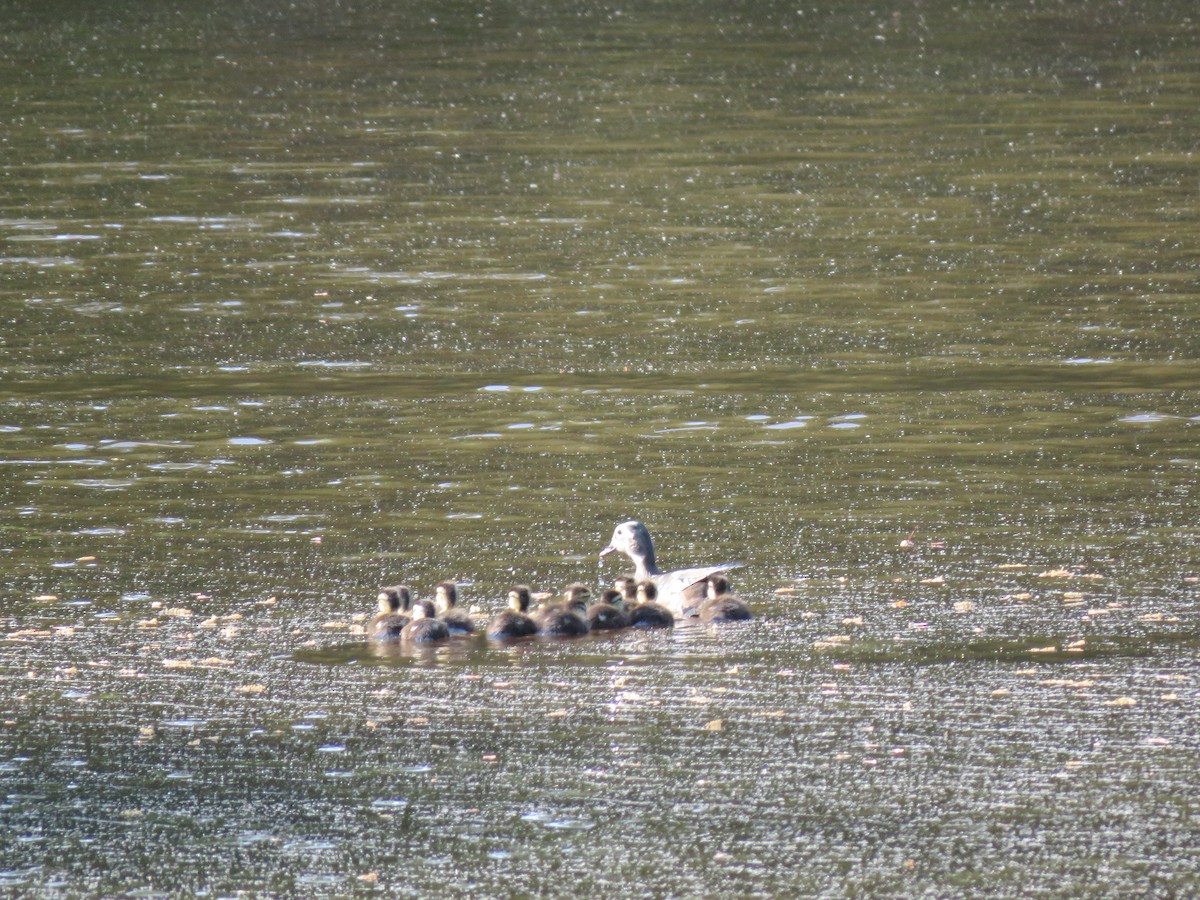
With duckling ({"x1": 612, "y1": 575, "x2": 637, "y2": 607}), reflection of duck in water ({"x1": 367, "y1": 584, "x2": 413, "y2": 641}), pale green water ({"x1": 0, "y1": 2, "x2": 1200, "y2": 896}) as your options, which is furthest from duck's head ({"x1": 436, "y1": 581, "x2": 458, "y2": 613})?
duckling ({"x1": 612, "y1": 575, "x2": 637, "y2": 607})

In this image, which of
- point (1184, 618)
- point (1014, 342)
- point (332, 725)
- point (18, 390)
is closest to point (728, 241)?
point (1014, 342)

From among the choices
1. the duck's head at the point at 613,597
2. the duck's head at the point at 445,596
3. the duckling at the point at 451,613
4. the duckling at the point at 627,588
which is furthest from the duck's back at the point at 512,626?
the duckling at the point at 627,588

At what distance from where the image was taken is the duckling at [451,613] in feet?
24.1

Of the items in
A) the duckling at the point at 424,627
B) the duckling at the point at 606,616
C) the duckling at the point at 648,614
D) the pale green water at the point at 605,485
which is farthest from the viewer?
the duckling at the point at 648,614

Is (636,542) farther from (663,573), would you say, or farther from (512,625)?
(512,625)

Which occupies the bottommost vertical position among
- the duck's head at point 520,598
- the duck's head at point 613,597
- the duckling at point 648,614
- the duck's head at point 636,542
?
the duckling at point 648,614

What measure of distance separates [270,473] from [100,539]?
1.25 m

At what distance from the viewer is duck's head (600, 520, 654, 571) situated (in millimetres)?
8039

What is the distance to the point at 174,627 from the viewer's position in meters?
7.43

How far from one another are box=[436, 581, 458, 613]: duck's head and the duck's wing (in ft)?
2.54

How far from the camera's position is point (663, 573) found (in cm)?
798

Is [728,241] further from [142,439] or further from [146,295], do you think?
[142,439]

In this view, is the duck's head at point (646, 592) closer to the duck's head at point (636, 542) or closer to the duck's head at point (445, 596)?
the duck's head at point (636, 542)

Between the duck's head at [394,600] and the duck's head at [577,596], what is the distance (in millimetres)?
546
